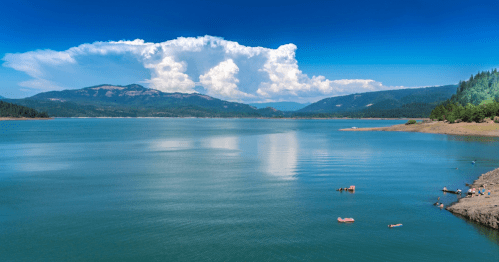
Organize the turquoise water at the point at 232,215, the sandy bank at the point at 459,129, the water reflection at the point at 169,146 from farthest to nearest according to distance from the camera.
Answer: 1. the sandy bank at the point at 459,129
2. the water reflection at the point at 169,146
3. the turquoise water at the point at 232,215

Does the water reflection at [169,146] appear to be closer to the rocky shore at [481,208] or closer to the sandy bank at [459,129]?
the rocky shore at [481,208]

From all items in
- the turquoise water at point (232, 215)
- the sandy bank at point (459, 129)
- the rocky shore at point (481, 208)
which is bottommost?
the turquoise water at point (232, 215)

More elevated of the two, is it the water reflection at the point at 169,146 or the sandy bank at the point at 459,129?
the sandy bank at the point at 459,129

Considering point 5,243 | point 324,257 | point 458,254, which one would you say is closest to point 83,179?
point 5,243

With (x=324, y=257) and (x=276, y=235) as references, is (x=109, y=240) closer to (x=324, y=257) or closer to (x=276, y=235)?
(x=276, y=235)

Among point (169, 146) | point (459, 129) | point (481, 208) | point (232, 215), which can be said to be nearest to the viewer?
point (481, 208)

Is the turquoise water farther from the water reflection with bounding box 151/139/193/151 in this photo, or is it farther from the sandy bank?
the sandy bank

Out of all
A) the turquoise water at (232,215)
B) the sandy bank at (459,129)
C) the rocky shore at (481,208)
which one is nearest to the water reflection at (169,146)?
the turquoise water at (232,215)

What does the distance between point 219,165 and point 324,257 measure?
Result: 42378 millimetres

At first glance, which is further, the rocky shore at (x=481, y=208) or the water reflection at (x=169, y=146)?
the water reflection at (x=169, y=146)

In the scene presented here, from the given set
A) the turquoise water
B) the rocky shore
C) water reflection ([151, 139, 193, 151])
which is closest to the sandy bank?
the turquoise water

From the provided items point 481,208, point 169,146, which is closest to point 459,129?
point 169,146

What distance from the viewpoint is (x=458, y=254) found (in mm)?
24391

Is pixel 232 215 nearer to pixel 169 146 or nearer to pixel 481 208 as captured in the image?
pixel 481 208
